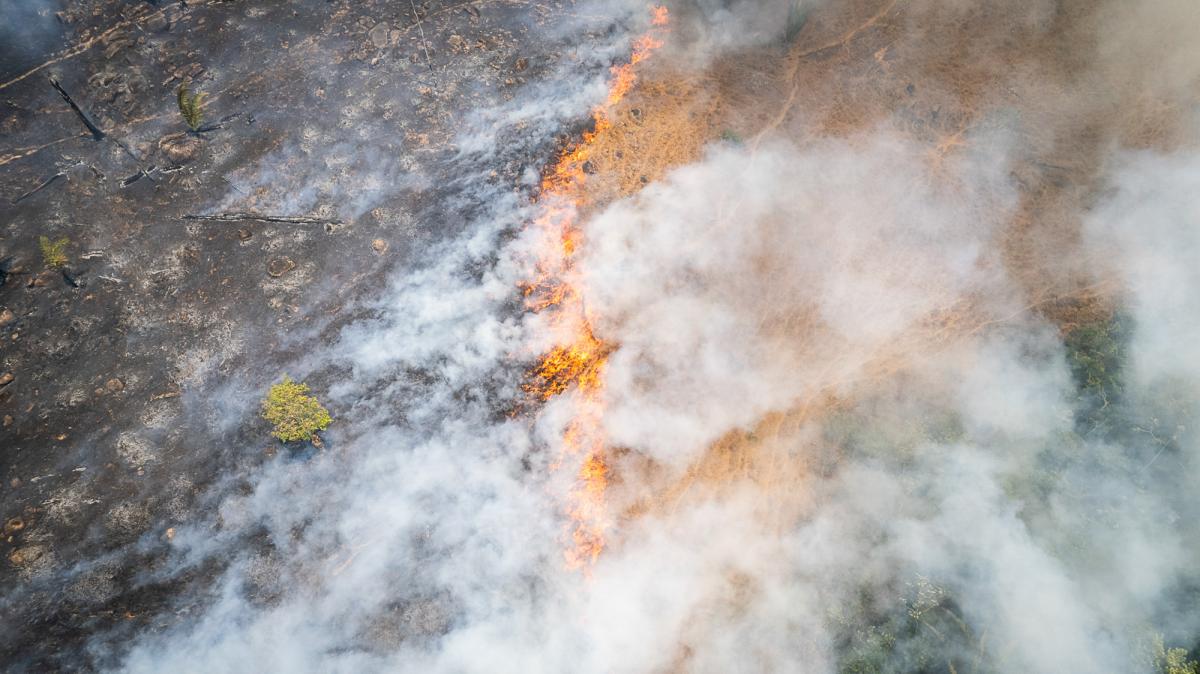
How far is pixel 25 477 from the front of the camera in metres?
9.88

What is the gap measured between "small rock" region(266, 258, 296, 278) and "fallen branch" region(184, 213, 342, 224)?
859 millimetres

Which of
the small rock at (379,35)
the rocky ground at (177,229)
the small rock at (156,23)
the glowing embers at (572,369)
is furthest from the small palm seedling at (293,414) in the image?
the small rock at (156,23)

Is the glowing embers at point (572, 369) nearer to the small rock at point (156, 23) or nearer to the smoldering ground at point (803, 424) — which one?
the smoldering ground at point (803, 424)

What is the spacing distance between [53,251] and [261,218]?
3.37m

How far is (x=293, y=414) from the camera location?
10250 mm

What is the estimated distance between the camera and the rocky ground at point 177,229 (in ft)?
31.9

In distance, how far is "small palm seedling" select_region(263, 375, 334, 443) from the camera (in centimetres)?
1020

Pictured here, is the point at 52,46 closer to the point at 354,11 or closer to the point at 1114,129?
the point at 354,11

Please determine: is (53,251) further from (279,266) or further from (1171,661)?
(1171,661)

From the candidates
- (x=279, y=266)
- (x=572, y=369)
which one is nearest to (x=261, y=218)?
(x=279, y=266)

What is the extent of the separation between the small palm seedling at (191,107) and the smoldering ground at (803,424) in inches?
215

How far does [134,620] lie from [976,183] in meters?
15.8

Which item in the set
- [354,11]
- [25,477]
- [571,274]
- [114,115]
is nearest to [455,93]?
[354,11]

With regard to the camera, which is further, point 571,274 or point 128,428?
point 571,274
